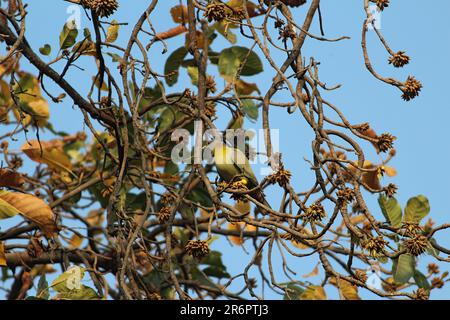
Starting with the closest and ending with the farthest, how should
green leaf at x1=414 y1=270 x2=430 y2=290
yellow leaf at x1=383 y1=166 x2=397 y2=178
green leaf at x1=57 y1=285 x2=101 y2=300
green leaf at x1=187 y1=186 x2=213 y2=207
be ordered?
green leaf at x1=57 y1=285 x2=101 y2=300 < green leaf at x1=414 y1=270 x2=430 y2=290 < green leaf at x1=187 y1=186 x2=213 y2=207 < yellow leaf at x1=383 y1=166 x2=397 y2=178

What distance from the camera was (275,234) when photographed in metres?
1.67

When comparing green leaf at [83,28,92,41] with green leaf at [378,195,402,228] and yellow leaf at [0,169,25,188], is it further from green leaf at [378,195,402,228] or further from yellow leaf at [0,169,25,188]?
green leaf at [378,195,402,228]

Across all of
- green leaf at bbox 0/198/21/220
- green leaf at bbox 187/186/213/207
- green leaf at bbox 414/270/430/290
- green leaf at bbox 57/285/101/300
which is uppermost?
green leaf at bbox 187/186/213/207

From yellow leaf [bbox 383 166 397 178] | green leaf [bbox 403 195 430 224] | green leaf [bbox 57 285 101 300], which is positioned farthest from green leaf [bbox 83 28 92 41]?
yellow leaf [bbox 383 166 397 178]

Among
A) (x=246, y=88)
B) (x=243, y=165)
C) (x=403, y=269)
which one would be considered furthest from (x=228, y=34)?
(x=403, y=269)

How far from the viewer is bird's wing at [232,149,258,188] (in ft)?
5.92

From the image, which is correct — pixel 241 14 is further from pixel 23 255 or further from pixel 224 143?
pixel 23 255

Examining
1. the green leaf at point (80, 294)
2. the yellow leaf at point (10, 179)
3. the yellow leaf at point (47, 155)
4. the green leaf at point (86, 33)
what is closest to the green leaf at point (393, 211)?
the green leaf at point (80, 294)

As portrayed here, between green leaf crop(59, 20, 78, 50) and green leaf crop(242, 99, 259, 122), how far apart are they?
55 centimetres

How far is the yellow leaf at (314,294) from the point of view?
2234 mm

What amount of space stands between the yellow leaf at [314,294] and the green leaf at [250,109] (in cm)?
50

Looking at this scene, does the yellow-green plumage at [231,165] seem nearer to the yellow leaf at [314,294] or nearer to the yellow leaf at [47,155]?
the yellow leaf at [314,294]

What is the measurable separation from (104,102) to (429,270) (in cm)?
103
